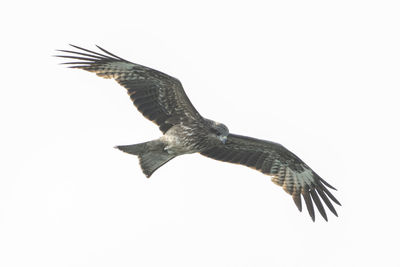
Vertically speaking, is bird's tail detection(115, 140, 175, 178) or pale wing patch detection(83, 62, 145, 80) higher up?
Answer: pale wing patch detection(83, 62, 145, 80)

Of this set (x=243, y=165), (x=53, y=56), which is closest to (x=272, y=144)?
(x=243, y=165)

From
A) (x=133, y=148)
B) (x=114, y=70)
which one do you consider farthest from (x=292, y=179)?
(x=114, y=70)

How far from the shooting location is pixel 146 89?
34.8ft

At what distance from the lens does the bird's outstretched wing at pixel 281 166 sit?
11.5 meters

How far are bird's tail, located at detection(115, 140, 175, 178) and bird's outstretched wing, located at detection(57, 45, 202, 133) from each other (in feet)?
0.98

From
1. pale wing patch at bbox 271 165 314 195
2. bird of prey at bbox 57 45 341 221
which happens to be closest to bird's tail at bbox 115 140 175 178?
bird of prey at bbox 57 45 341 221

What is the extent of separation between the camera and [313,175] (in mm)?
11828

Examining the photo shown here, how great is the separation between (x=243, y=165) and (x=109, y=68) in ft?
8.93

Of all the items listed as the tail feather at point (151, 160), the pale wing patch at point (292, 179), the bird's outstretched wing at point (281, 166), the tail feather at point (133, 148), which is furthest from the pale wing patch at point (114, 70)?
the pale wing patch at point (292, 179)

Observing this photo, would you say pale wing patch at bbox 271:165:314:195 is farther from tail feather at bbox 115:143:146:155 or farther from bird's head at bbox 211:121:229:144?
tail feather at bbox 115:143:146:155

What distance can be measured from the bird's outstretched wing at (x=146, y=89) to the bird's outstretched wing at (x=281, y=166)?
0.97 meters

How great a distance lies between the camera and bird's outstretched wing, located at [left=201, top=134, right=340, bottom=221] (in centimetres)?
1145

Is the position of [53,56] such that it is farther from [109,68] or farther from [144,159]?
[144,159]

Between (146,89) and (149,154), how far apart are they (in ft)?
3.28
